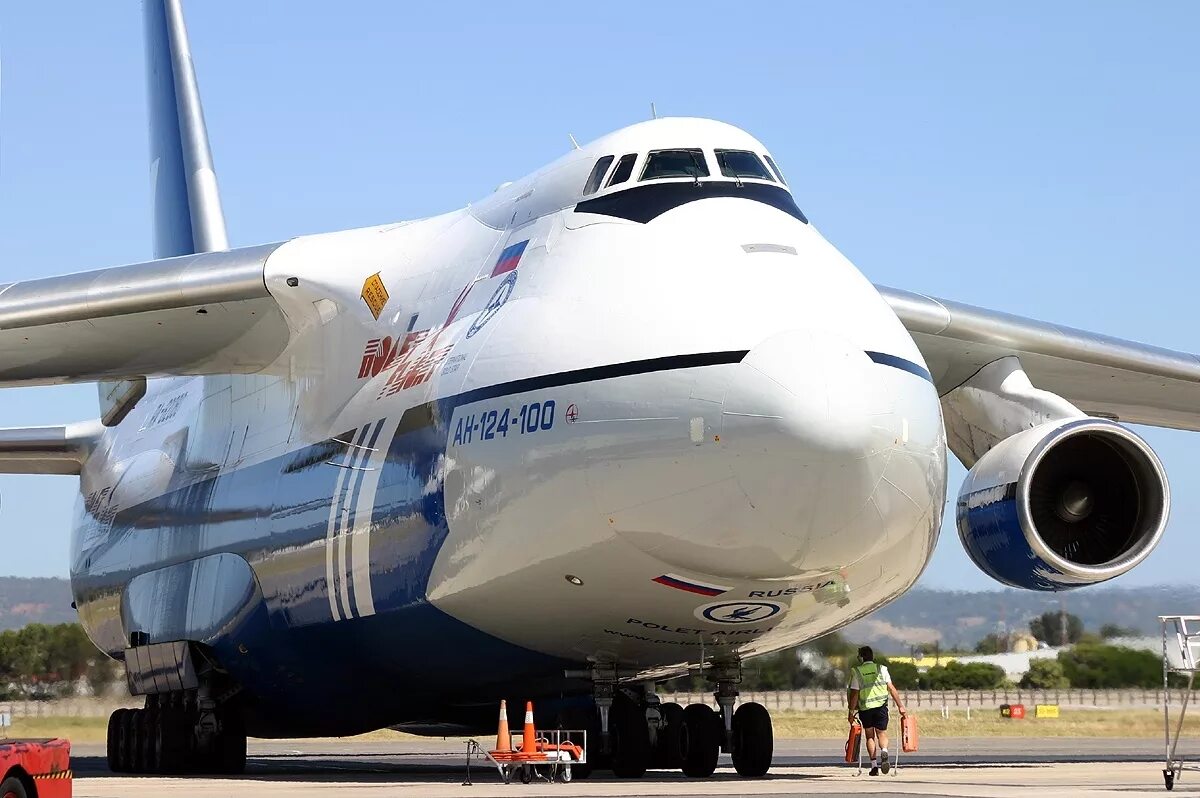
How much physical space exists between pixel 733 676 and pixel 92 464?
9.03 meters

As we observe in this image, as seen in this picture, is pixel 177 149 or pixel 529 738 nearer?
pixel 529 738

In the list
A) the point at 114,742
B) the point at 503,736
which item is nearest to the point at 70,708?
the point at 114,742

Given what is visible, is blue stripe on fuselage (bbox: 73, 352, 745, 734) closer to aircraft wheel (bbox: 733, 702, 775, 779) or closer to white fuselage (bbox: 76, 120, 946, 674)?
white fuselage (bbox: 76, 120, 946, 674)

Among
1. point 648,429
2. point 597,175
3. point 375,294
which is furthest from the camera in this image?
point 375,294

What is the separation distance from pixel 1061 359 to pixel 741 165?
181 inches

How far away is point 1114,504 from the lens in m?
12.6

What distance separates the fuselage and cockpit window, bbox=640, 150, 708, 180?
0.03m

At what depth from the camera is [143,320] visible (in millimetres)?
13234

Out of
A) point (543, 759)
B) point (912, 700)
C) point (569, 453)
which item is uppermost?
point (569, 453)

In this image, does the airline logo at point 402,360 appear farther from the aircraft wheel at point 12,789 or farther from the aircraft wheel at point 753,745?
the aircraft wheel at point 12,789

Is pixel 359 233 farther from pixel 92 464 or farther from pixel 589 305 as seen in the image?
pixel 92 464

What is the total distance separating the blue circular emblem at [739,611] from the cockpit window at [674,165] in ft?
8.82

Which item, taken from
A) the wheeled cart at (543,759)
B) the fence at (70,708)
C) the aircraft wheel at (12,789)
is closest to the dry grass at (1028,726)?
the fence at (70,708)

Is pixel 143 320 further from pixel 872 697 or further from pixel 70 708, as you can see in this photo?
pixel 70 708
